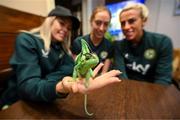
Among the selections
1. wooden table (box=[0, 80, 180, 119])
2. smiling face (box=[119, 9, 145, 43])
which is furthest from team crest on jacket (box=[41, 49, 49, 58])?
smiling face (box=[119, 9, 145, 43])

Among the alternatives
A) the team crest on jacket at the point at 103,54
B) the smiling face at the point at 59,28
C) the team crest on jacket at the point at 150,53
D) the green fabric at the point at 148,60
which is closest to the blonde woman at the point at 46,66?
the smiling face at the point at 59,28

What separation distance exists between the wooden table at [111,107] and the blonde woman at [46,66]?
2.0 inches

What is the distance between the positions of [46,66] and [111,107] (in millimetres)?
439

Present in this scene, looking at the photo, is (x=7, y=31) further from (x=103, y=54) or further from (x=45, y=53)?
(x=103, y=54)

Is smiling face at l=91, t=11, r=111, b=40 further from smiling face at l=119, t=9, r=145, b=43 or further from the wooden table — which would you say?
the wooden table

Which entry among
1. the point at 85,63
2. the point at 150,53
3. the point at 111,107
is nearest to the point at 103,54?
the point at 150,53

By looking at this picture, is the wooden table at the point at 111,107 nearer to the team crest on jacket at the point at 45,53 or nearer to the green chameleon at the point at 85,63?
the green chameleon at the point at 85,63

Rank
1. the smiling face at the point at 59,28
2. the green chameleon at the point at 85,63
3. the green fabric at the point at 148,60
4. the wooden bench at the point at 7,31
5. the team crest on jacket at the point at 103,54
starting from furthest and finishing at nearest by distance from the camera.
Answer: the wooden bench at the point at 7,31
the green fabric at the point at 148,60
the team crest on jacket at the point at 103,54
the smiling face at the point at 59,28
the green chameleon at the point at 85,63

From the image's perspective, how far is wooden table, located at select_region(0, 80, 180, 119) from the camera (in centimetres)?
60

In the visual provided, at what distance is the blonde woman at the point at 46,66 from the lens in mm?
595

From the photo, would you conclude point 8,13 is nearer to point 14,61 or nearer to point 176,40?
point 14,61

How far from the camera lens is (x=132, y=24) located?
130 centimetres

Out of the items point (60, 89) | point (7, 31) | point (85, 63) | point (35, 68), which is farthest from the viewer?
point (7, 31)

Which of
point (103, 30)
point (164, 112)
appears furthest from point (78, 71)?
point (103, 30)
